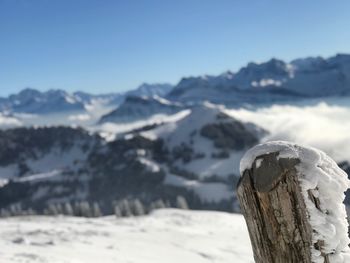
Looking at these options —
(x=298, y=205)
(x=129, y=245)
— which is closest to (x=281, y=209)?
(x=298, y=205)

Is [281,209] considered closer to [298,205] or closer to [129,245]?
[298,205]

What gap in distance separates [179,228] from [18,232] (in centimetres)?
2724

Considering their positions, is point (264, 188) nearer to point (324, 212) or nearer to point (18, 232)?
point (324, 212)

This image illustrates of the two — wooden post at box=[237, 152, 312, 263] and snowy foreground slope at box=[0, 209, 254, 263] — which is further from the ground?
wooden post at box=[237, 152, 312, 263]

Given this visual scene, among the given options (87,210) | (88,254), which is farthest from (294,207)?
(87,210)

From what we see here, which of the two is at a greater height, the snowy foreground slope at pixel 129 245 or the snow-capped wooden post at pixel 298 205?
the snow-capped wooden post at pixel 298 205

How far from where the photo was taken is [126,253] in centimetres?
4609

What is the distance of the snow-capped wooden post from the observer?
4477 millimetres

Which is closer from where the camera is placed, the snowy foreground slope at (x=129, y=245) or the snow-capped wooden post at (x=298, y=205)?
the snow-capped wooden post at (x=298, y=205)

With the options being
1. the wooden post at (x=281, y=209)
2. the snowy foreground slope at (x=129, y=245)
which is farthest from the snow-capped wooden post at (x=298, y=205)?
the snowy foreground slope at (x=129, y=245)

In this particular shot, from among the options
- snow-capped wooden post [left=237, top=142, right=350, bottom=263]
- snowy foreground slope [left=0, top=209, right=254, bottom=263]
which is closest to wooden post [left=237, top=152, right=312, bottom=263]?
snow-capped wooden post [left=237, top=142, right=350, bottom=263]

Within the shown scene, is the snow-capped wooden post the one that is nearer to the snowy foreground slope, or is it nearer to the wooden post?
the wooden post

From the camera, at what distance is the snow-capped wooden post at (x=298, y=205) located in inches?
176

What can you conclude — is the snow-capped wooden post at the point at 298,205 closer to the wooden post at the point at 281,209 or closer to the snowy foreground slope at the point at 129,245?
the wooden post at the point at 281,209
